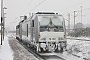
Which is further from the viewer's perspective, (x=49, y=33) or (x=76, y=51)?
(x=76, y=51)

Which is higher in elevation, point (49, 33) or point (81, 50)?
point (49, 33)

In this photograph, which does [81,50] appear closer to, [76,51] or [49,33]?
[76,51]

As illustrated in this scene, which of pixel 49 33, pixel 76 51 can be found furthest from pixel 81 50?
pixel 49 33

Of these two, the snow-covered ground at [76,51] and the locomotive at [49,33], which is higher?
the locomotive at [49,33]

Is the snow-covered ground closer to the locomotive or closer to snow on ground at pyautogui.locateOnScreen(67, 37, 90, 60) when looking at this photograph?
snow on ground at pyautogui.locateOnScreen(67, 37, 90, 60)

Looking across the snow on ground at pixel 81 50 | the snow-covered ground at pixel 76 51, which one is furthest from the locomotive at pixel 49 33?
the snow-covered ground at pixel 76 51

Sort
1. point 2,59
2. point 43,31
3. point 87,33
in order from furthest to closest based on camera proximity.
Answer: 1. point 87,33
2. point 43,31
3. point 2,59

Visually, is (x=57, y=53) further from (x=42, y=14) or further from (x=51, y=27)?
(x=42, y=14)

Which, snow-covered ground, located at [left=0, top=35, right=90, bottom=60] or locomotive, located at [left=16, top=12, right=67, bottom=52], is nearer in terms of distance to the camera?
snow-covered ground, located at [left=0, top=35, right=90, bottom=60]

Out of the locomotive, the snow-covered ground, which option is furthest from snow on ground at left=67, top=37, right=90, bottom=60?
the locomotive

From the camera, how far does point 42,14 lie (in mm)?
15898

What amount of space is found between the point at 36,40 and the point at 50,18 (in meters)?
2.01

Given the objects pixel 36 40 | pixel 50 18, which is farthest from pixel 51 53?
pixel 50 18

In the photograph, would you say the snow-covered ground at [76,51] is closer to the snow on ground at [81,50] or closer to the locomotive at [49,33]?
the snow on ground at [81,50]
